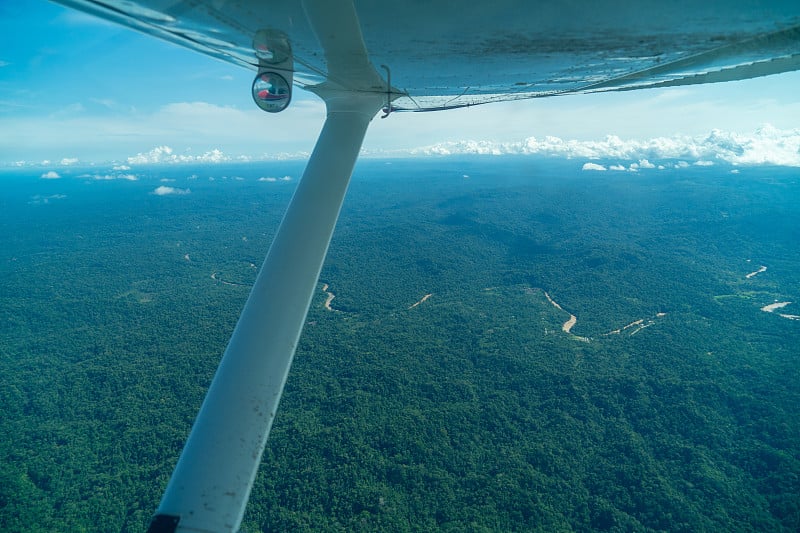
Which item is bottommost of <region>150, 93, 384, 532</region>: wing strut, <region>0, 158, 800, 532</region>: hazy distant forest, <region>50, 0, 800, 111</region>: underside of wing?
<region>0, 158, 800, 532</region>: hazy distant forest

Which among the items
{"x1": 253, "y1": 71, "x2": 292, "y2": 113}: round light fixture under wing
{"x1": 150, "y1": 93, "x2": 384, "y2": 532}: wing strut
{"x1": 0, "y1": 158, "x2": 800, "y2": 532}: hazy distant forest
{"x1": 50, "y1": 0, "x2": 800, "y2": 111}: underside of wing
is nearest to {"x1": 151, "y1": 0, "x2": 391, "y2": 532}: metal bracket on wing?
{"x1": 150, "y1": 93, "x2": 384, "y2": 532}: wing strut

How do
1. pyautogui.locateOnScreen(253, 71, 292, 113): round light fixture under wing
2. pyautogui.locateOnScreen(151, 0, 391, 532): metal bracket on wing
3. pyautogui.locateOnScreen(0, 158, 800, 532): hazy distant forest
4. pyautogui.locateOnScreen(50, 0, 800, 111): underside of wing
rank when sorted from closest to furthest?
pyautogui.locateOnScreen(50, 0, 800, 111): underside of wing → pyautogui.locateOnScreen(151, 0, 391, 532): metal bracket on wing → pyautogui.locateOnScreen(253, 71, 292, 113): round light fixture under wing → pyautogui.locateOnScreen(0, 158, 800, 532): hazy distant forest

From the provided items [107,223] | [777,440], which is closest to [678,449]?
[777,440]

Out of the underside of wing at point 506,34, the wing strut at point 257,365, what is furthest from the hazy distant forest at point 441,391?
the underside of wing at point 506,34

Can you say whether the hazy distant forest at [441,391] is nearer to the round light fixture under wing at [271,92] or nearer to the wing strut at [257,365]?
the wing strut at [257,365]

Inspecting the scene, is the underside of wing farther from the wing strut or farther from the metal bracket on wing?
the wing strut
